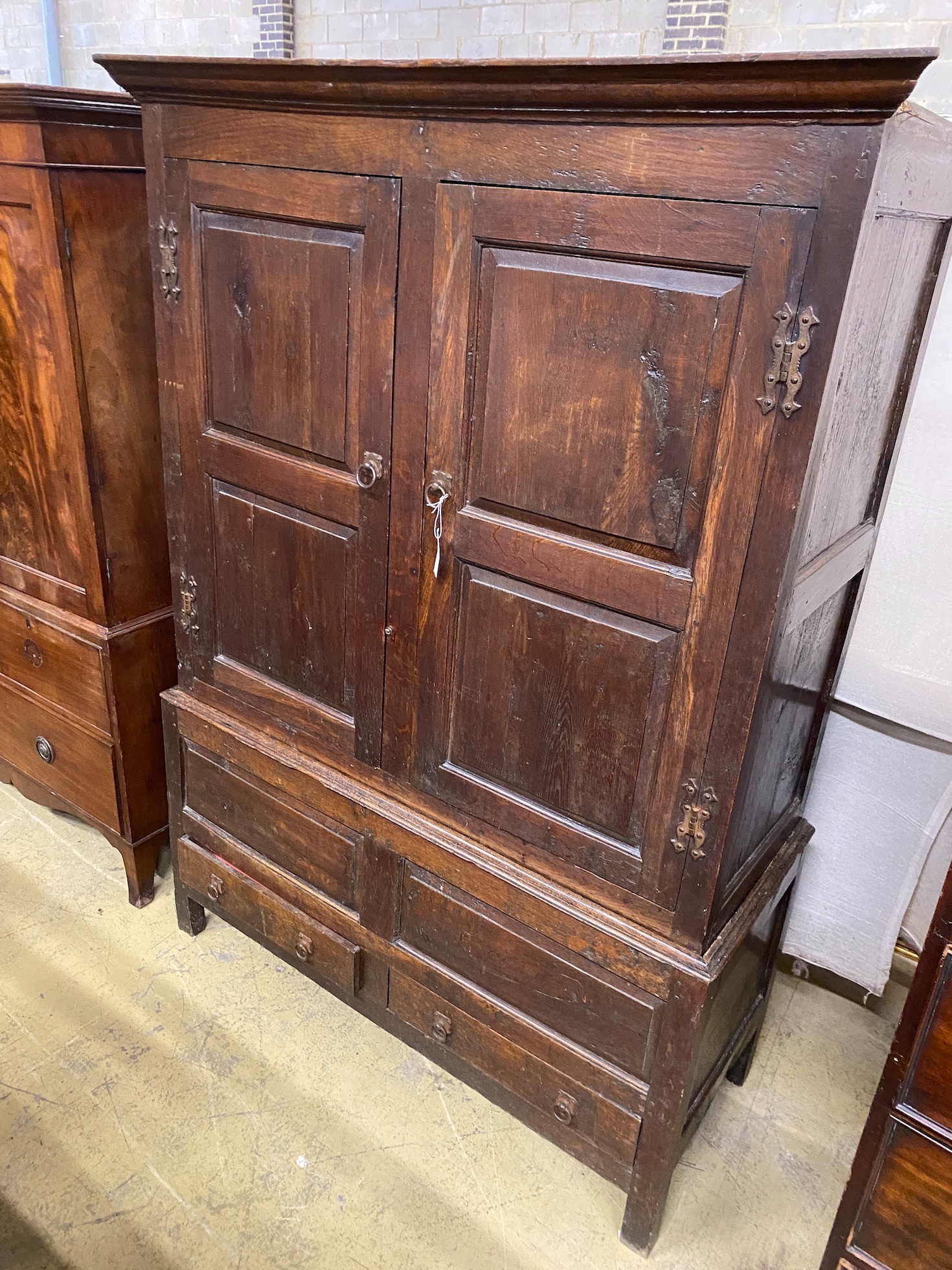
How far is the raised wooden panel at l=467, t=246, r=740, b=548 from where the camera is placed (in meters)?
1.00

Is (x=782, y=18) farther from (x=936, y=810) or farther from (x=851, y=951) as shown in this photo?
(x=851, y=951)

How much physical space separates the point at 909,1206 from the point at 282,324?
59.2 inches

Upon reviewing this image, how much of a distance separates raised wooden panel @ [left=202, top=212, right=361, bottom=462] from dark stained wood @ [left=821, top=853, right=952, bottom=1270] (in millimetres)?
1060

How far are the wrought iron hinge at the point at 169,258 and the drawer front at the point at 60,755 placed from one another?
999 millimetres

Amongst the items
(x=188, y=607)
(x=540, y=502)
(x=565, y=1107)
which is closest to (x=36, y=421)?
(x=188, y=607)

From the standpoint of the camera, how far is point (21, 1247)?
142 centimetres

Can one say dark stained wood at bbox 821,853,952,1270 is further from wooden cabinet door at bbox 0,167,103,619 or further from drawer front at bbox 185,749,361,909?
wooden cabinet door at bbox 0,167,103,619

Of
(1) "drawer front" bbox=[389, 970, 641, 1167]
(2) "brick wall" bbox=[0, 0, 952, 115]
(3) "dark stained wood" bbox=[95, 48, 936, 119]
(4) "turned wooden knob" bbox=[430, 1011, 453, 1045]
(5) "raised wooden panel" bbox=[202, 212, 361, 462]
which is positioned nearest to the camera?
A: (3) "dark stained wood" bbox=[95, 48, 936, 119]

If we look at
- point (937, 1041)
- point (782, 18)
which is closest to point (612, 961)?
point (937, 1041)

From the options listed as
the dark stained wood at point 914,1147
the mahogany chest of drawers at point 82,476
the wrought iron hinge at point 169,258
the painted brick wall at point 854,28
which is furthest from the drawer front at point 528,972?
the painted brick wall at point 854,28

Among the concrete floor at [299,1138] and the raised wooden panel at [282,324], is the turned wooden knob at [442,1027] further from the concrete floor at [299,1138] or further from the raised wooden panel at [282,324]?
the raised wooden panel at [282,324]

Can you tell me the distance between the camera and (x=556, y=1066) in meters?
1.42

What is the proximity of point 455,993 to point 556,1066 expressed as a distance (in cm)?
21

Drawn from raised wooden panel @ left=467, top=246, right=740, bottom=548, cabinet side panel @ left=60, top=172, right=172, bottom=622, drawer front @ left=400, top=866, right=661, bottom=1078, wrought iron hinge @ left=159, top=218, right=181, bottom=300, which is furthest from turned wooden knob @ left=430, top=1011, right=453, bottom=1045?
wrought iron hinge @ left=159, top=218, right=181, bottom=300
